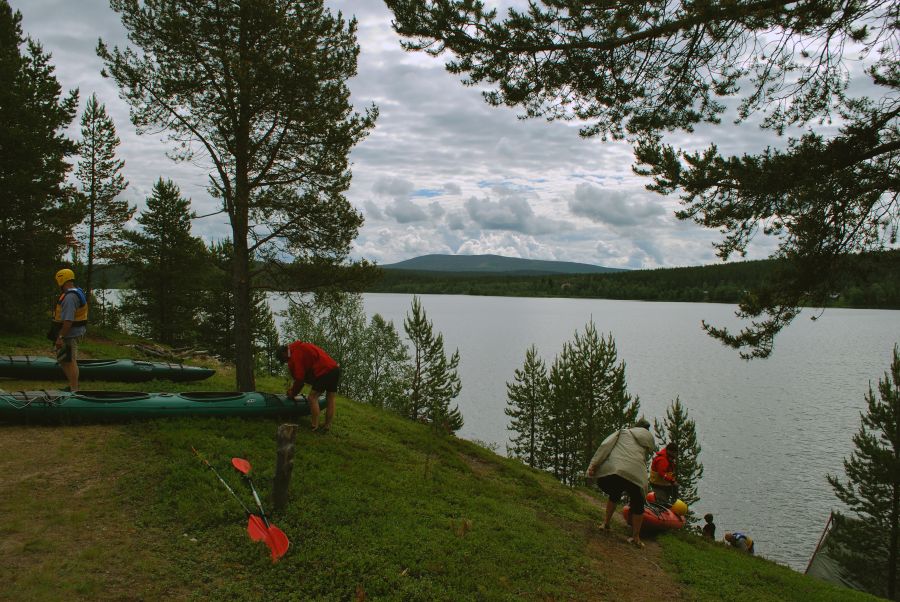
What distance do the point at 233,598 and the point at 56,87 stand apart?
2195 cm

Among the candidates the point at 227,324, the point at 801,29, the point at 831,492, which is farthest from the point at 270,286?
the point at 831,492

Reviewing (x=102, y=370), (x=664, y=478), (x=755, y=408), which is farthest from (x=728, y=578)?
(x=755, y=408)

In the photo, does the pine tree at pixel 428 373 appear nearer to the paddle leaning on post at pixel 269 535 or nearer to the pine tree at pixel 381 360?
the pine tree at pixel 381 360

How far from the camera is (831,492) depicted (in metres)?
29.3

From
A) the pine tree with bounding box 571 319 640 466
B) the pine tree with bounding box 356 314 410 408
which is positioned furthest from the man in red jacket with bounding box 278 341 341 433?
the pine tree with bounding box 356 314 410 408

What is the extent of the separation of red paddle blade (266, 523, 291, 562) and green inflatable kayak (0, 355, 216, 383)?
945 cm

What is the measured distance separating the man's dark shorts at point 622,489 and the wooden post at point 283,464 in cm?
453

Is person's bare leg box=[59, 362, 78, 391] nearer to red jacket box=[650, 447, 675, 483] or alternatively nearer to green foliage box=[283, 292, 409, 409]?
red jacket box=[650, 447, 675, 483]

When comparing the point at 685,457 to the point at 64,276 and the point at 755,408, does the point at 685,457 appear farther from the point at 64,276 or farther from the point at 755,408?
the point at 64,276

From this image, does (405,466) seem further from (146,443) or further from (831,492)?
(831,492)

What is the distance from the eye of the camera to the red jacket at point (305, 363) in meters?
9.38

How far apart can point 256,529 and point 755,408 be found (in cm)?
4578

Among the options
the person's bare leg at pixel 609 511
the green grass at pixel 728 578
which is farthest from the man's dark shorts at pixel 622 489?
the green grass at pixel 728 578

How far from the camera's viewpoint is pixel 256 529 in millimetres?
5828
